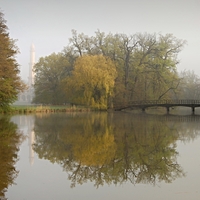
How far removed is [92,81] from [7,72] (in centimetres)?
1373

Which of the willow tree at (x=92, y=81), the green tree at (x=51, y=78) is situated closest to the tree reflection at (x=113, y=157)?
the willow tree at (x=92, y=81)

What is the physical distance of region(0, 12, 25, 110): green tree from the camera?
29281mm

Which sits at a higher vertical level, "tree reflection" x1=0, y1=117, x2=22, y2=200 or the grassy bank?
the grassy bank

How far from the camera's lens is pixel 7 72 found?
99.2 feet

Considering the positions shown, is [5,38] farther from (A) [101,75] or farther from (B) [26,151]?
(B) [26,151]

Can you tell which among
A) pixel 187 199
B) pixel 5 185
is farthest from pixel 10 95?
pixel 187 199

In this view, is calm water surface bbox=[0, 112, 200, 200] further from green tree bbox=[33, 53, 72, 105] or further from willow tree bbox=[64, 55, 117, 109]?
green tree bbox=[33, 53, 72, 105]

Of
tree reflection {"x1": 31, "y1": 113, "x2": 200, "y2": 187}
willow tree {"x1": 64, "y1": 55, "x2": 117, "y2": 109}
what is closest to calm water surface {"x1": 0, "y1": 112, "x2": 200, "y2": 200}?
tree reflection {"x1": 31, "y1": 113, "x2": 200, "y2": 187}

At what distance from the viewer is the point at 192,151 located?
12438 mm

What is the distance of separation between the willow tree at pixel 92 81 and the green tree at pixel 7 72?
1023cm

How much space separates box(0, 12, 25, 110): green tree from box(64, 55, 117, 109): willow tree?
1023cm

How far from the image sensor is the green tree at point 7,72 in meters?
29.3

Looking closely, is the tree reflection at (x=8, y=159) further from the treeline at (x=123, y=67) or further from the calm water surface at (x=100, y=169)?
the treeline at (x=123, y=67)

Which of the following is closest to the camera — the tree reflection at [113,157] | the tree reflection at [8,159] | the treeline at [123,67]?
the tree reflection at [8,159]
